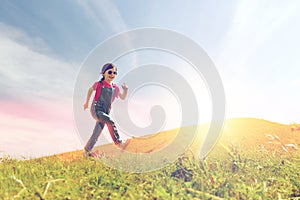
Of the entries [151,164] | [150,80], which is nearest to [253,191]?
[151,164]

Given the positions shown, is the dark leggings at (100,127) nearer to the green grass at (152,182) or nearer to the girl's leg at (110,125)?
the girl's leg at (110,125)

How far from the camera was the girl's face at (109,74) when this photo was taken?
761 cm

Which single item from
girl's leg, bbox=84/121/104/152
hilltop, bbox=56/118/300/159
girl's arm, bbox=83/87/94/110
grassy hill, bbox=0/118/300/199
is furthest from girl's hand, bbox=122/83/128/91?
grassy hill, bbox=0/118/300/199

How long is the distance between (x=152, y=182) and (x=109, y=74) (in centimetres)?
363

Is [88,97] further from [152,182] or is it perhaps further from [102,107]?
[152,182]

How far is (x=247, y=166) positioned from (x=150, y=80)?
2.95 meters

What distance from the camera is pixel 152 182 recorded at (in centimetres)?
461

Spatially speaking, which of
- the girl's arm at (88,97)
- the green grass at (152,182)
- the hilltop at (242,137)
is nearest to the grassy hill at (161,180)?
the green grass at (152,182)

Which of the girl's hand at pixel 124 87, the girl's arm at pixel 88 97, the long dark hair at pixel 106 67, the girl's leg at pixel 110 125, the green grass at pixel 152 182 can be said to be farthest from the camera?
the girl's hand at pixel 124 87

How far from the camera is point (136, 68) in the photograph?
755 cm

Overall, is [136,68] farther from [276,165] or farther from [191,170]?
[276,165]

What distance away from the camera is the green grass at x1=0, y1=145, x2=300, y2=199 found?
13.4 feet

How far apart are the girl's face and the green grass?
2.34 m

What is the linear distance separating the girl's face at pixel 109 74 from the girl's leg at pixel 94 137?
1.05 m
